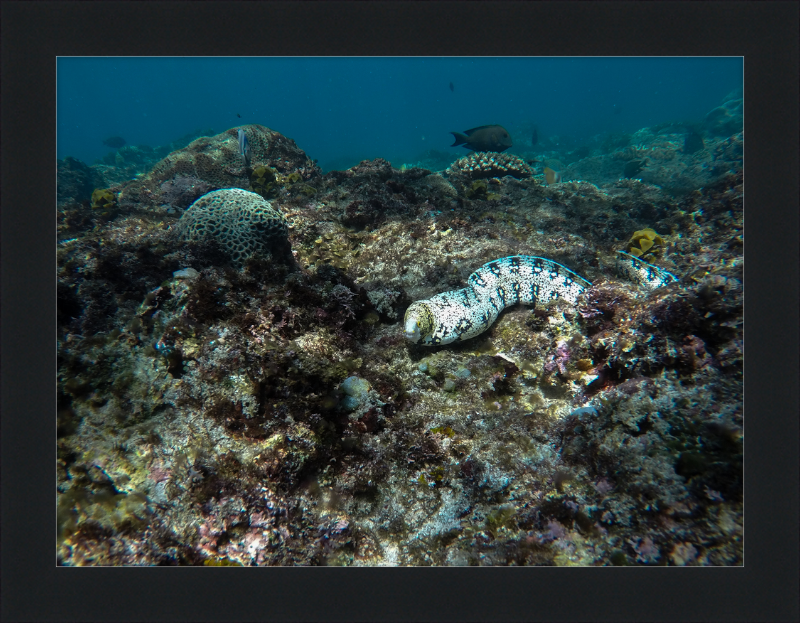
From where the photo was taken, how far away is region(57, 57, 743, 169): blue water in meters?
51.8

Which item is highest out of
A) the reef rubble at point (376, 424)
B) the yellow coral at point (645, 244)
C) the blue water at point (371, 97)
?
the blue water at point (371, 97)

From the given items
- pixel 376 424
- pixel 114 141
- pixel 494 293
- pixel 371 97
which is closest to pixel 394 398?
pixel 376 424

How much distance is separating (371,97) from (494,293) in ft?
371

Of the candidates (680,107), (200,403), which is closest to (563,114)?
(680,107)

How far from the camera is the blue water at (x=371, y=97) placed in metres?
51.8

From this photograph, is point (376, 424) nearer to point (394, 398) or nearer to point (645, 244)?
point (394, 398)

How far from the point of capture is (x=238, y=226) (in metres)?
4.42

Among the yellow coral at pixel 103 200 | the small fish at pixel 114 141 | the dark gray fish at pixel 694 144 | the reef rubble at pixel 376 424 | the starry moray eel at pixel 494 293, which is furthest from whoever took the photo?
the small fish at pixel 114 141

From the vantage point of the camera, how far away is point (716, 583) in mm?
1728

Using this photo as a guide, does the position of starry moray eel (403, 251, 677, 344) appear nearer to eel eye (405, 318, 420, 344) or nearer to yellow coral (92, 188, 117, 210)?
eel eye (405, 318, 420, 344)

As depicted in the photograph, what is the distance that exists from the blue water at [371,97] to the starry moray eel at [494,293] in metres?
43.1

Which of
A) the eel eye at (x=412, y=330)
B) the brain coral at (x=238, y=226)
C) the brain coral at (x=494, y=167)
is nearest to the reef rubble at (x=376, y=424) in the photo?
the eel eye at (x=412, y=330)

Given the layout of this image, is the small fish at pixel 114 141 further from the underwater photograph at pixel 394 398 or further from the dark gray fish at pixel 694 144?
the dark gray fish at pixel 694 144

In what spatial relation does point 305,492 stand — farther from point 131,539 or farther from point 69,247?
point 69,247
